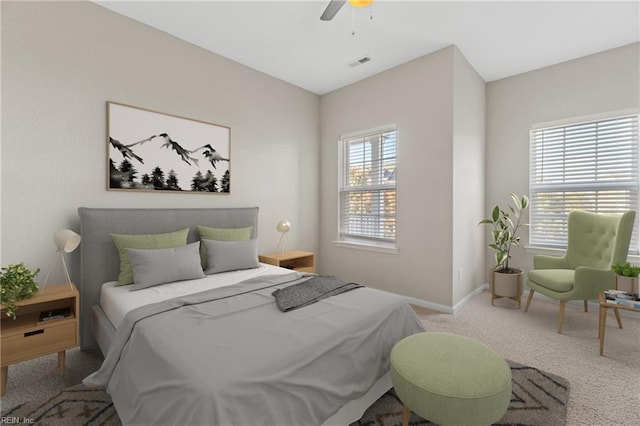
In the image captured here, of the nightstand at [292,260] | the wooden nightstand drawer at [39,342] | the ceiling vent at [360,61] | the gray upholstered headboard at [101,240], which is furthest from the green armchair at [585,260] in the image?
the wooden nightstand drawer at [39,342]

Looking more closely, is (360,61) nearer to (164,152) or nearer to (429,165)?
(429,165)

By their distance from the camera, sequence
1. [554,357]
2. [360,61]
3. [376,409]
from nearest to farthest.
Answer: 1. [376,409]
2. [554,357]
3. [360,61]

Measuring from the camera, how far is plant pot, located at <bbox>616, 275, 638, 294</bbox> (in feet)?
8.06

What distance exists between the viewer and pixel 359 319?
175 centimetres

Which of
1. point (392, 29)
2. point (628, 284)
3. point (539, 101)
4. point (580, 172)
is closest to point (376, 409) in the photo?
point (628, 284)

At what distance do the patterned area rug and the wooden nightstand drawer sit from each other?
297 millimetres

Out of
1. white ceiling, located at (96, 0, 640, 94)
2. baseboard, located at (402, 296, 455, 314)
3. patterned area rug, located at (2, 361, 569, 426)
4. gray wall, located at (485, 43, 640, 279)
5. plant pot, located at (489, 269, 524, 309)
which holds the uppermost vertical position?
white ceiling, located at (96, 0, 640, 94)

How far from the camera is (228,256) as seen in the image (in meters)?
2.96

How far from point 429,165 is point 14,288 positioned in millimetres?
3825

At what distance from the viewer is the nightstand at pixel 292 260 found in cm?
373

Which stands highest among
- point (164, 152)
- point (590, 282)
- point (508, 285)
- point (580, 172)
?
point (164, 152)

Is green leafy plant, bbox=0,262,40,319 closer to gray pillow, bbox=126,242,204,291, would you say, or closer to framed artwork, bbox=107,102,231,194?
gray pillow, bbox=126,242,204,291

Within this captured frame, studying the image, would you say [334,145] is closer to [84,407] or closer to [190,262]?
[190,262]

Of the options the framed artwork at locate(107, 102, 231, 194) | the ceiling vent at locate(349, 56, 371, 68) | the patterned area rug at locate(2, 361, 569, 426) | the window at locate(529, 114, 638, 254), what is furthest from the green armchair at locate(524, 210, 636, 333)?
the framed artwork at locate(107, 102, 231, 194)
